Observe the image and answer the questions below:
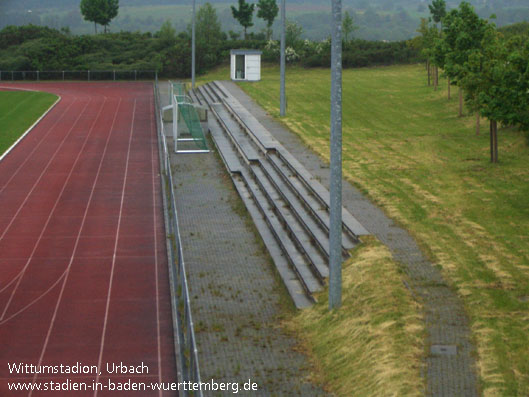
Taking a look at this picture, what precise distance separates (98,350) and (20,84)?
5469cm

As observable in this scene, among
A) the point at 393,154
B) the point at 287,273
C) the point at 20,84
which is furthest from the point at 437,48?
the point at 20,84

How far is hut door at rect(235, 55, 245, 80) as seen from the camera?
59.6 meters

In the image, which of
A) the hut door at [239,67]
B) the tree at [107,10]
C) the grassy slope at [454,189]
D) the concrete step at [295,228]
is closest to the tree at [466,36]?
the grassy slope at [454,189]

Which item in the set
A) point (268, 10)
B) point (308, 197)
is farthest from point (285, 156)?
point (268, 10)

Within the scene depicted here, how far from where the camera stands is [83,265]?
2200 centimetres

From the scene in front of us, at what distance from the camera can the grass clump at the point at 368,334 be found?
13.5 m

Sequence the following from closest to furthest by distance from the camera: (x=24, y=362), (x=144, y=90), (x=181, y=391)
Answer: (x=181, y=391), (x=24, y=362), (x=144, y=90)

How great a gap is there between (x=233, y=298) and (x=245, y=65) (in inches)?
1667

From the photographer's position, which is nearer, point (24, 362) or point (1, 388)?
point (1, 388)

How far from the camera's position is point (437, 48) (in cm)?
4012

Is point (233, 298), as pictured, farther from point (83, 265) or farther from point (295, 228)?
point (83, 265)

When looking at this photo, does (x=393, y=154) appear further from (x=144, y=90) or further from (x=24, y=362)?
(x=144, y=90)

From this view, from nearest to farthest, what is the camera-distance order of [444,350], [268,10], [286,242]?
1. [444,350]
2. [286,242]
3. [268,10]

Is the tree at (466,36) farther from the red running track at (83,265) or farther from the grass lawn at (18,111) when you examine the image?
the grass lawn at (18,111)
